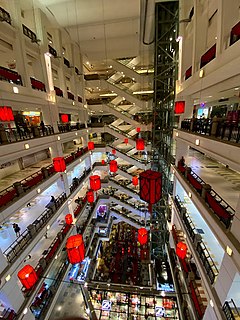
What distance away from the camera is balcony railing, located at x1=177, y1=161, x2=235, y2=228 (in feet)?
14.6

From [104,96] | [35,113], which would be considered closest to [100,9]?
[35,113]

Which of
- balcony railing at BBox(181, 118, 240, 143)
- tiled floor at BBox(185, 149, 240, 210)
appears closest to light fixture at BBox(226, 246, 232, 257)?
tiled floor at BBox(185, 149, 240, 210)

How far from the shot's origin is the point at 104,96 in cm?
2152

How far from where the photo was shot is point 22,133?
298 inches

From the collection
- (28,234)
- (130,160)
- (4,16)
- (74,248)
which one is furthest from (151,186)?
(130,160)

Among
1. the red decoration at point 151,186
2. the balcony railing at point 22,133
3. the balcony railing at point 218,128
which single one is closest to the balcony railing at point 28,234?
the balcony railing at point 22,133

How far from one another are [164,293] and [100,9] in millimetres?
15213

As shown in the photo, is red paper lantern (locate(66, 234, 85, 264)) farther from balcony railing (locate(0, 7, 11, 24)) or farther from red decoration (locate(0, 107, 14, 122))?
balcony railing (locate(0, 7, 11, 24))

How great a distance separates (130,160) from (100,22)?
1051 cm

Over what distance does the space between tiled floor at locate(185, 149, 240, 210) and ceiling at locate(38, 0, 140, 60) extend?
8.88 meters

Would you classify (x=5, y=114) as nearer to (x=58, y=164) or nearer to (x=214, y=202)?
(x=58, y=164)

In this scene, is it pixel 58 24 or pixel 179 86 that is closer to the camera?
pixel 179 86

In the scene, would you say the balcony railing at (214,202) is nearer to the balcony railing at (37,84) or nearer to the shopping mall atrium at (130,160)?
the shopping mall atrium at (130,160)

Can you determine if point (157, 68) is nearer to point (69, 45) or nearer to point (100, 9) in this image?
point (100, 9)
